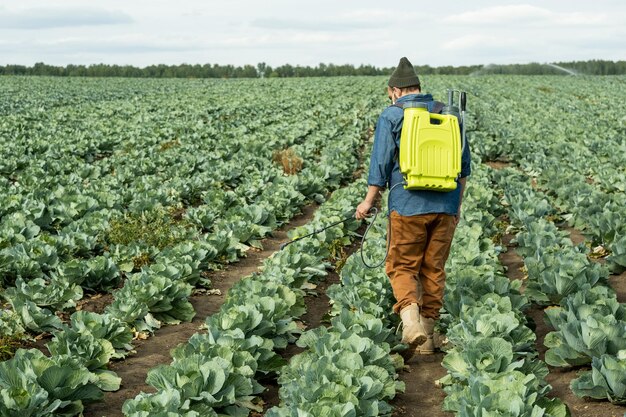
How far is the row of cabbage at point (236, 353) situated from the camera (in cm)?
483

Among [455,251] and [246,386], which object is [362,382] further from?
[455,251]

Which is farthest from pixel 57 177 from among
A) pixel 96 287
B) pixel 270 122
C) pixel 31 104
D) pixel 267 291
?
pixel 31 104

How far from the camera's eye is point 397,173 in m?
5.91

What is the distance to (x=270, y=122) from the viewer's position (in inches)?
1082

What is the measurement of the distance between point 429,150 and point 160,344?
9.64 ft

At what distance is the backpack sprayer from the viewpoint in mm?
5590

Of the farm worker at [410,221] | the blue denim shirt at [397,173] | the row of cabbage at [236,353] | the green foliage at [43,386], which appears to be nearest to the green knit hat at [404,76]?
the farm worker at [410,221]

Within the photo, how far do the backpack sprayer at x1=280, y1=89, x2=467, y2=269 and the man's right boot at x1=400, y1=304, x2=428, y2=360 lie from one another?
97 cm

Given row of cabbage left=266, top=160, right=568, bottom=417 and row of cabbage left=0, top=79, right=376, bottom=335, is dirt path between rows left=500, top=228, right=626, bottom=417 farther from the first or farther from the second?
row of cabbage left=0, top=79, right=376, bottom=335

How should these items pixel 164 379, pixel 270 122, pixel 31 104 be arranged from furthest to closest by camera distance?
pixel 31 104, pixel 270 122, pixel 164 379

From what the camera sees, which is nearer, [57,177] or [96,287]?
[96,287]

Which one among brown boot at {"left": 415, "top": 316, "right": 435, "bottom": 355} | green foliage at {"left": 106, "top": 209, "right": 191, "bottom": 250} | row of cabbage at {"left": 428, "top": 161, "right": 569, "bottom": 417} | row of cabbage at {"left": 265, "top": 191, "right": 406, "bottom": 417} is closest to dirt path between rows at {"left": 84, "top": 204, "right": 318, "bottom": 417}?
green foliage at {"left": 106, "top": 209, "right": 191, "bottom": 250}

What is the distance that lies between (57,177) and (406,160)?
10.0m

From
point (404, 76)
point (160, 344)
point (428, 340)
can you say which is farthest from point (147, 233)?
point (404, 76)
